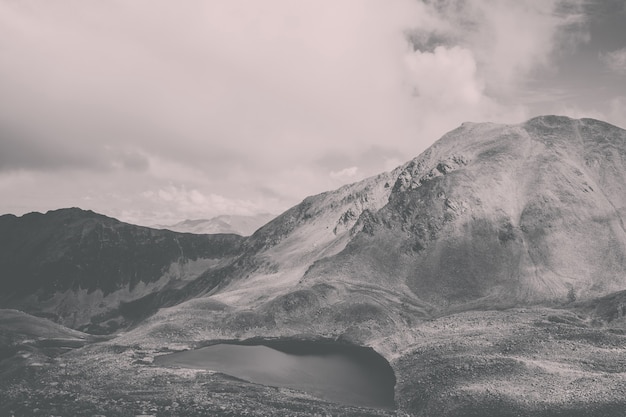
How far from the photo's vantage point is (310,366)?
133 meters

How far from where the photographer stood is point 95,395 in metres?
103

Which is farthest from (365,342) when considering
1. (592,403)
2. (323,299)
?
(592,403)

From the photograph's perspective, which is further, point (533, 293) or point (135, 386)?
point (533, 293)

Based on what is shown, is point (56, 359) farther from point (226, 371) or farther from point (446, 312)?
point (446, 312)

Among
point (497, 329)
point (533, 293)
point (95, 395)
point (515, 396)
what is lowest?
point (95, 395)

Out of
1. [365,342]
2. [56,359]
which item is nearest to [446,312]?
[365,342]

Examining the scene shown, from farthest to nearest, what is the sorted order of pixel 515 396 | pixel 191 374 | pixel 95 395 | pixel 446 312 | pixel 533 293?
pixel 533 293 → pixel 446 312 → pixel 191 374 → pixel 95 395 → pixel 515 396

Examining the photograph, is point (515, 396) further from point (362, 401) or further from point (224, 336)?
point (224, 336)

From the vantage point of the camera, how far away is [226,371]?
12775 centimetres

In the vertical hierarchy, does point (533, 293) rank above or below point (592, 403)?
above

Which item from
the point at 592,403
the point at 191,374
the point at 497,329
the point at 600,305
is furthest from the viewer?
the point at 600,305

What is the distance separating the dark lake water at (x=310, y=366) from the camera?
110m

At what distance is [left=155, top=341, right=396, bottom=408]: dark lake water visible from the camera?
4345 inches

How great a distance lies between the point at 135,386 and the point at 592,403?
9068 cm
